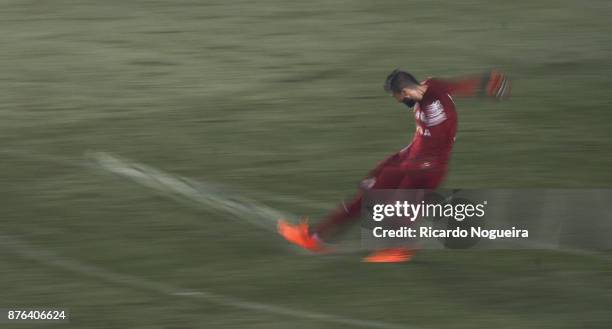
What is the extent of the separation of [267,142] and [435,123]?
15.0ft

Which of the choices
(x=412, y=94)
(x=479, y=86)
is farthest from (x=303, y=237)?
(x=479, y=86)

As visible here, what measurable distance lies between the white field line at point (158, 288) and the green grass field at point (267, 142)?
1.0 inches

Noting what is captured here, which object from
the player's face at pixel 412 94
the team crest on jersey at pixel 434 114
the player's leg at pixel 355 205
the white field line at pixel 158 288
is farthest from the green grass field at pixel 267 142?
the player's face at pixel 412 94

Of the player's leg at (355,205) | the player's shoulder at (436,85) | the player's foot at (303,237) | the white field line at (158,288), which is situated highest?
the player's shoulder at (436,85)

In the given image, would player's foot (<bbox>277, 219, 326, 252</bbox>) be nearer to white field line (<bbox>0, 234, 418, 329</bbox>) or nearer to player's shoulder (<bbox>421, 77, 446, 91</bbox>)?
white field line (<bbox>0, 234, 418, 329</bbox>)

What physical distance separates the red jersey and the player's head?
0.06m

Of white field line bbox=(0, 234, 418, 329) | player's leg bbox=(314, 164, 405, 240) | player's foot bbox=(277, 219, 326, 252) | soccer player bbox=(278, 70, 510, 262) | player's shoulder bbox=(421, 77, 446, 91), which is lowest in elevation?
white field line bbox=(0, 234, 418, 329)

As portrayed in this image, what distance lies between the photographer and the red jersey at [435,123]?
1051cm

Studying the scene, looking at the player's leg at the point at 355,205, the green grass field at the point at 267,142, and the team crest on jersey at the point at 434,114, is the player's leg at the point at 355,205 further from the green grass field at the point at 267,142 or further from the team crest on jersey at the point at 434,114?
the team crest on jersey at the point at 434,114

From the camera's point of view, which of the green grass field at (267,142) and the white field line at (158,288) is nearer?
the white field line at (158,288)

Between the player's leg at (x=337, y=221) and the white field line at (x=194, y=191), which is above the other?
the white field line at (x=194, y=191)

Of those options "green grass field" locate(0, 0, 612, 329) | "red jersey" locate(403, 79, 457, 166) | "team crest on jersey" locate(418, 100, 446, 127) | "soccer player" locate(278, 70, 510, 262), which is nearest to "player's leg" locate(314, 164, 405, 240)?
"soccer player" locate(278, 70, 510, 262)

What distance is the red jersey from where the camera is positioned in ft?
34.5

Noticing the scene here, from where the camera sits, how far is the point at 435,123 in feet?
34.6
